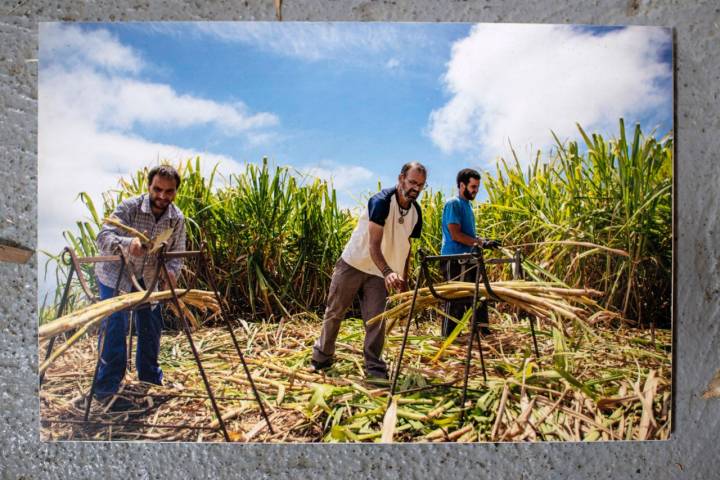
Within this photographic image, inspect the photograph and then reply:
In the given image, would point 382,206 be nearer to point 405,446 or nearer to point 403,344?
point 403,344

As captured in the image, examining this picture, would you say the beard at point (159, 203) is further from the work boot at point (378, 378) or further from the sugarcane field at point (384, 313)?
the work boot at point (378, 378)

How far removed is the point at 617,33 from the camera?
2.12 metres

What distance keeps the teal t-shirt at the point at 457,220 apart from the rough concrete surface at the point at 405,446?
2.33ft

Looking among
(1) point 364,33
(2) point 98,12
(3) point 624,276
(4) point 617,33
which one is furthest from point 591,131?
(2) point 98,12

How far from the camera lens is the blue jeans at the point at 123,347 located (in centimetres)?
213

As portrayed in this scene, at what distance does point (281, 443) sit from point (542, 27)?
5.95 feet

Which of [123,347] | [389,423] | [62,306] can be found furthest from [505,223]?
[62,306]

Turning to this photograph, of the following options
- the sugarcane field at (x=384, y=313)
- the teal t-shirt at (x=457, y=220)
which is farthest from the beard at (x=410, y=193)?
the teal t-shirt at (x=457, y=220)

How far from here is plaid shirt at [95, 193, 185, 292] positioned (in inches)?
83.8

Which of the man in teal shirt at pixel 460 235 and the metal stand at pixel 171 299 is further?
the man in teal shirt at pixel 460 235

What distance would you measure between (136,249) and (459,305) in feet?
4.03

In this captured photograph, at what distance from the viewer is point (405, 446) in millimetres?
2145

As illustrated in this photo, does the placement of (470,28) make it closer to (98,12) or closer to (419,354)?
(419,354)

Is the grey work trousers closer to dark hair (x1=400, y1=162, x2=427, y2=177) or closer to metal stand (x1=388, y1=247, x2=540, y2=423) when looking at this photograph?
metal stand (x1=388, y1=247, x2=540, y2=423)
